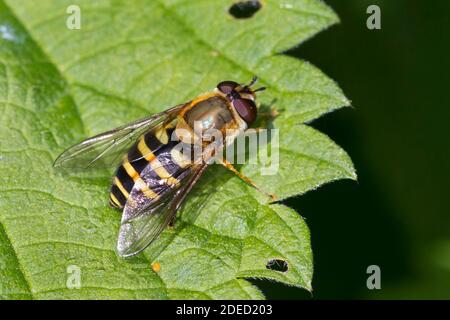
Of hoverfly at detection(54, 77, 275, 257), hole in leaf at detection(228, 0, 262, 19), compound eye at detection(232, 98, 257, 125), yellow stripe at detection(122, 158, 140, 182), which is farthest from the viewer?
hole in leaf at detection(228, 0, 262, 19)

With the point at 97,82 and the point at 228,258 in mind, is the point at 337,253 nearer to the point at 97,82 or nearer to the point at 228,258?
the point at 228,258

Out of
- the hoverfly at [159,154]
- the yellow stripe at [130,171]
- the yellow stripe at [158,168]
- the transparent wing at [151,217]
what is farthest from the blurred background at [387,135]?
the yellow stripe at [130,171]

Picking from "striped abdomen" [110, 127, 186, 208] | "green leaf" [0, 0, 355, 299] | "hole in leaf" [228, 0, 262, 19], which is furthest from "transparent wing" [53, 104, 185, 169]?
"hole in leaf" [228, 0, 262, 19]

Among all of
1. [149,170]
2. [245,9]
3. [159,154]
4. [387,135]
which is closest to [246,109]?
[159,154]

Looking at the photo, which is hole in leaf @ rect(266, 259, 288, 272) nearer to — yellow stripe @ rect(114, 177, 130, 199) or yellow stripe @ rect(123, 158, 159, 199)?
yellow stripe @ rect(123, 158, 159, 199)

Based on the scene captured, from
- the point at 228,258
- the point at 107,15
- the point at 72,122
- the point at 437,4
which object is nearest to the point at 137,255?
the point at 228,258

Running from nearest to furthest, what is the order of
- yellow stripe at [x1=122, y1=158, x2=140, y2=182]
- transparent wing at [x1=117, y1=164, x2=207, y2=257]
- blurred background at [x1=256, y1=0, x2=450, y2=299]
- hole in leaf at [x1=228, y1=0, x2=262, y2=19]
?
1. transparent wing at [x1=117, y1=164, x2=207, y2=257]
2. yellow stripe at [x1=122, y1=158, x2=140, y2=182]
3. hole in leaf at [x1=228, y1=0, x2=262, y2=19]
4. blurred background at [x1=256, y1=0, x2=450, y2=299]

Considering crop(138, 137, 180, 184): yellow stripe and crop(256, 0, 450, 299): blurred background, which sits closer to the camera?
crop(138, 137, 180, 184): yellow stripe
